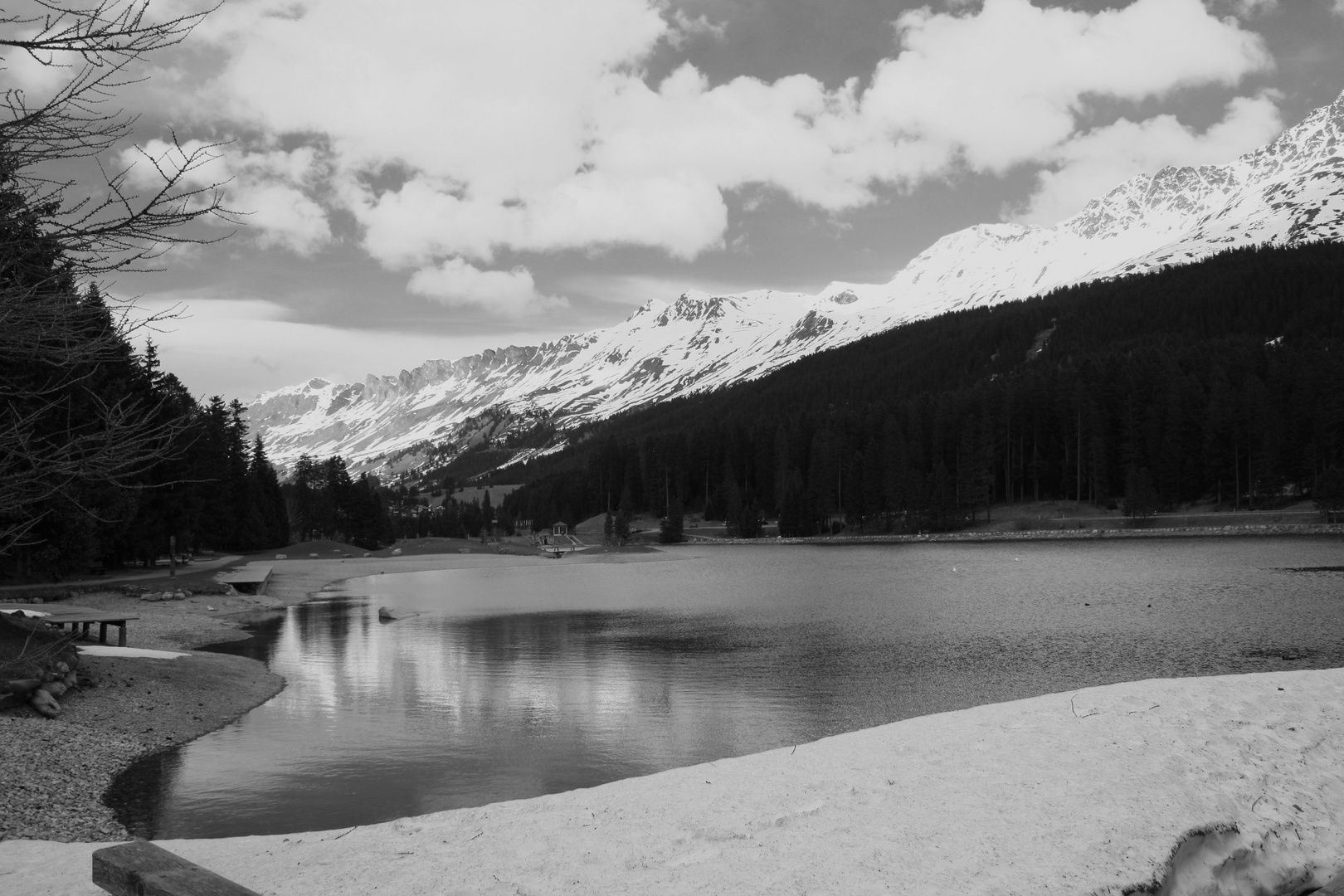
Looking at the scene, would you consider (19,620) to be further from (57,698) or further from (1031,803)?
(1031,803)

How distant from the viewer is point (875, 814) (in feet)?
29.6

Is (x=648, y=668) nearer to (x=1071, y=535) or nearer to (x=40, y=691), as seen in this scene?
(x=40, y=691)

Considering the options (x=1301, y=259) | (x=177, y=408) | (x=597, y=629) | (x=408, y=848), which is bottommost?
(x=597, y=629)

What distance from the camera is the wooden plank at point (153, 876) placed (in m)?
6.13

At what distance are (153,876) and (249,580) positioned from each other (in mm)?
63201

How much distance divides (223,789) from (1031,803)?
522 inches

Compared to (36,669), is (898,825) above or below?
above

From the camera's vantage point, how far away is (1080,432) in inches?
4823

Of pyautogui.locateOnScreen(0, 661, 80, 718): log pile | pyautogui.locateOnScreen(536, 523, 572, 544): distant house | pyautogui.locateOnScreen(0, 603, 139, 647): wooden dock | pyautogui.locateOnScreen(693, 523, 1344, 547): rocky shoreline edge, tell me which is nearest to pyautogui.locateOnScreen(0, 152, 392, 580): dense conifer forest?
pyautogui.locateOnScreen(0, 603, 139, 647): wooden dock

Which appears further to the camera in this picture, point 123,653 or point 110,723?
point 123,653

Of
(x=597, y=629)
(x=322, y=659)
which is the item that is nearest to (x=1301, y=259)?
(x=597, y=629)

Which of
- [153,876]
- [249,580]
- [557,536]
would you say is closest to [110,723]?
[153,876]

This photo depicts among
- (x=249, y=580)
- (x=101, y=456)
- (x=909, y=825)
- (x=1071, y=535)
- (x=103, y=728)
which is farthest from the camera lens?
(x=1071, y=535)

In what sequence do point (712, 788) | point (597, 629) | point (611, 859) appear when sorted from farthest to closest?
point (597, 629) → point (712, 788) → point (611, 859)
